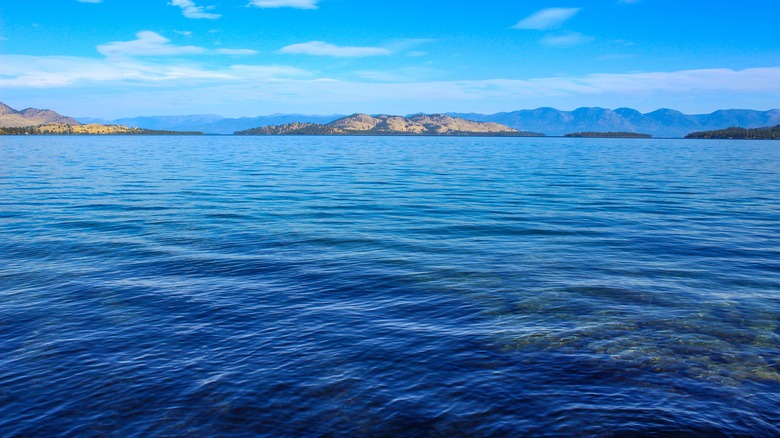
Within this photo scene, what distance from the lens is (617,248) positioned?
1005 inches

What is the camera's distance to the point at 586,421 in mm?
9930

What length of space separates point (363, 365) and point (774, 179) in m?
67.9

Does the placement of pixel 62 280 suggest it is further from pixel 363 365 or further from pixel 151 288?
pixel 363 365

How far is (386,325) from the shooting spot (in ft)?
48.8

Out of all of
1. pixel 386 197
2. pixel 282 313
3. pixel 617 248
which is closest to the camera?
pixel 282 313

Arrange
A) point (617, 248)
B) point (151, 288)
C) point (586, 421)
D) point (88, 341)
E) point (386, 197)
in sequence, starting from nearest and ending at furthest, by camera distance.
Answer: point (586, 421), point (88, 341), point (151, 288), point (617, 248), point (386, 197)

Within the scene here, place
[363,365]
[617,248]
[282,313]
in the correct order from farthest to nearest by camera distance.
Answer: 1. [617,248]
2. [282,313]
3. [363,365]

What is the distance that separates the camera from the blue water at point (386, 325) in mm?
10188

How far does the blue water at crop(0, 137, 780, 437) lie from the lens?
10188 mm

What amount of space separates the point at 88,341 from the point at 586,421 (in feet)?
36.4

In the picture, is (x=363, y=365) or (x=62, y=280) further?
(x=62, y=280)

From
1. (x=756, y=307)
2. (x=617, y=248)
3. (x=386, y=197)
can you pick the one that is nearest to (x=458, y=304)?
(x=756, y=307)

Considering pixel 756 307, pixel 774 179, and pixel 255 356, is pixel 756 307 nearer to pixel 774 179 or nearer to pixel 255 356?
pixel 255 356

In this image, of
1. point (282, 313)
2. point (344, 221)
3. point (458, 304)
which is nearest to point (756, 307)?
point (458, 304)
